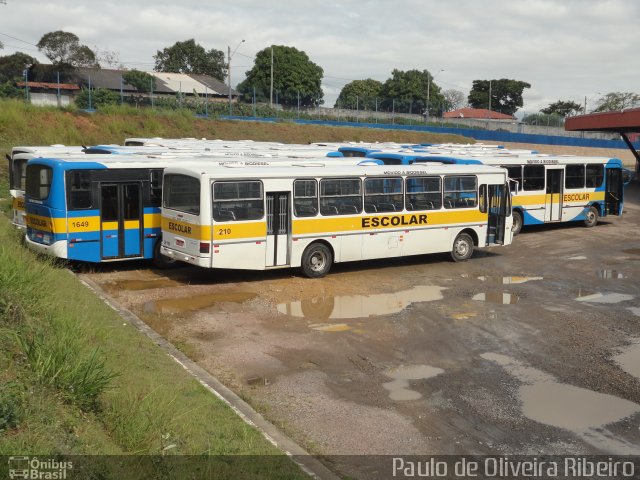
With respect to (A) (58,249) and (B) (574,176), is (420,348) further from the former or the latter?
(B) (574,176)

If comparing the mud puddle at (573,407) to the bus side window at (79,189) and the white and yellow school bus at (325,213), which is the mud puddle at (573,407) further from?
the bus side window at (79,189)

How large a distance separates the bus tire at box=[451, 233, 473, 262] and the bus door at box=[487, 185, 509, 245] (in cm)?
81

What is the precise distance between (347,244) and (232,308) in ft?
13.9

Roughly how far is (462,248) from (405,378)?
984 centimetres

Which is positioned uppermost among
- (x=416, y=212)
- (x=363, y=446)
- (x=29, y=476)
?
(x=416, y=212)

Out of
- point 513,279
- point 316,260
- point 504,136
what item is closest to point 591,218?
point 513,279

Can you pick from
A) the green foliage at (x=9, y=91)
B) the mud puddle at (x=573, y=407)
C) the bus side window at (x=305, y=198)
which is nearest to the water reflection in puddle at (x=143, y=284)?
the bus side window at (x=305, y=198)

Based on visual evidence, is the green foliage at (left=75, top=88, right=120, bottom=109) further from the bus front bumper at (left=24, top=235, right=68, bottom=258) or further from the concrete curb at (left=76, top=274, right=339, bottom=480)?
→ the concrete curb at (left=76, top=274, right=339, bottom=480)

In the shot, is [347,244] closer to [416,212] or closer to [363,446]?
[416,212]

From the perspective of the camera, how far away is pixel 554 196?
26.1m

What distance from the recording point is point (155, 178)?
667 inches

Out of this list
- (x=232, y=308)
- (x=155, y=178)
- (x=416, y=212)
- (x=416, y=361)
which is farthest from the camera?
(x=416, y=212)

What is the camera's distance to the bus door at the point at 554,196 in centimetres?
2581

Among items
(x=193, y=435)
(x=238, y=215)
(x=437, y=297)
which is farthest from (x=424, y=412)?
(x=238, y=215)
